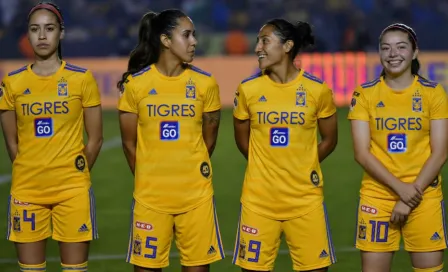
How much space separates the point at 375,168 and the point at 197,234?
122 centimetres

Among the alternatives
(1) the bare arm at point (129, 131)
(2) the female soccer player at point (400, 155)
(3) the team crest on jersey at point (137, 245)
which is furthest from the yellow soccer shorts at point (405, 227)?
(1) the bare arm at point (129, 131)

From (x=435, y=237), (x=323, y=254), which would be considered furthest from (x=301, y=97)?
(x=435, y=237)

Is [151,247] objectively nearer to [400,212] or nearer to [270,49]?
[270,49]

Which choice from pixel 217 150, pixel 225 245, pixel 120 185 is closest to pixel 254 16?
pixel 217 150

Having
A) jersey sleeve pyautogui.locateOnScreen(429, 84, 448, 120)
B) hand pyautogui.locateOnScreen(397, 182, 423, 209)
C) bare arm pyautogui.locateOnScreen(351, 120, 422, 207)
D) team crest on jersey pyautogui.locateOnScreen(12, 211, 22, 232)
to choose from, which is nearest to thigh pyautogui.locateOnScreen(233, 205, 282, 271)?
bare arm pyautogui.locateOnScreen(351, 120, 422, 207)

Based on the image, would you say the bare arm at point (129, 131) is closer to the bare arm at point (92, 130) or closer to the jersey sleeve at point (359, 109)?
the bare arm at point (92, 130)

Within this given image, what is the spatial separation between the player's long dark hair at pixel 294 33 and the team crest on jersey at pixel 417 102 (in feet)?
2.74

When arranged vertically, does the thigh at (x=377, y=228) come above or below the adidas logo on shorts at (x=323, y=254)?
above

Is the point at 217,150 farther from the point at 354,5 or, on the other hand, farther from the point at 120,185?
the point at 354,5

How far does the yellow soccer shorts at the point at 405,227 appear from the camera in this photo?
243 inches

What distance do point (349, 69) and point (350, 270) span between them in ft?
43.8

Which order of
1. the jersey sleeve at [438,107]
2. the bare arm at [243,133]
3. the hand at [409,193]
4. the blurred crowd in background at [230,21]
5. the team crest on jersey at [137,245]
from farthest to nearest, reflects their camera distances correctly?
the blurred crowd in background at [230,21] → the bare arm at [243,133] → the team crest on jersey at [137,245] → the jersey sleeve at [438,107] → the hand at [409,193]

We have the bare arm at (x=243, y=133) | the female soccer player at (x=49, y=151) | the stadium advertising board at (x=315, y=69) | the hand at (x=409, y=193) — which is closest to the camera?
the hand at (x=409, y=193)

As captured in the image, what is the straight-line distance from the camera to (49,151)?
6.39m
